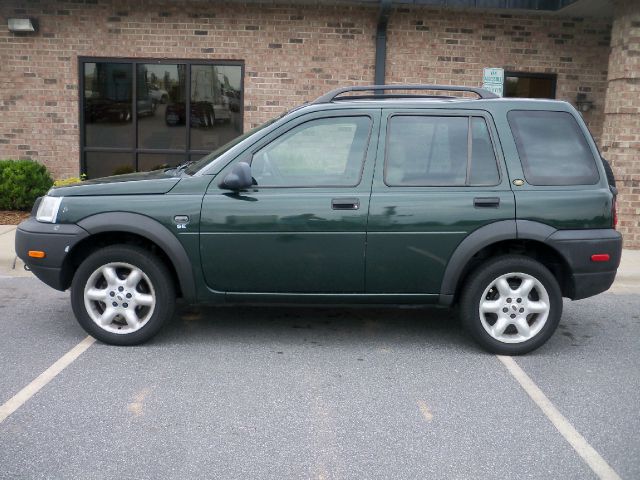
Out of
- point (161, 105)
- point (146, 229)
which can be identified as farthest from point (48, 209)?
point (161, 105)

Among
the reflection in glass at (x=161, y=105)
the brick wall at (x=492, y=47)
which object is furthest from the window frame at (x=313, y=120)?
the reflection in glass at (x=161, y=105)

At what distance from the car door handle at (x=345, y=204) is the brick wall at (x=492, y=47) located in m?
6.49

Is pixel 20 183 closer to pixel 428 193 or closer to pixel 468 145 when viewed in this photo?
pixel 428 193

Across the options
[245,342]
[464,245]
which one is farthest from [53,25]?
[464,245]

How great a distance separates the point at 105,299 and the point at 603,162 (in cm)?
392

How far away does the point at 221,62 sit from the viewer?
11203 millimetres

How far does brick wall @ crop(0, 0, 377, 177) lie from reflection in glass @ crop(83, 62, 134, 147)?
214 mm

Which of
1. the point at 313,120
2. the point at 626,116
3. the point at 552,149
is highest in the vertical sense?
the point at 626,116

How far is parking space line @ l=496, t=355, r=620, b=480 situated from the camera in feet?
12.0

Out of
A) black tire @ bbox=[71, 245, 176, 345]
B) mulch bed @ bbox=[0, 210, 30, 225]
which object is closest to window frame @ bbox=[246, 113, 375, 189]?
black tire @ bbox=[71, 245, 176, 345]

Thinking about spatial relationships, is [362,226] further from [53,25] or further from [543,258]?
[53,25]

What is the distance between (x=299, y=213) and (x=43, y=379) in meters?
2.07

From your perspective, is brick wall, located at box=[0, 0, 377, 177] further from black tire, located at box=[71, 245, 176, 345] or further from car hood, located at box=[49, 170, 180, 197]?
black tire, located at box=[71, 245, 176, 345]

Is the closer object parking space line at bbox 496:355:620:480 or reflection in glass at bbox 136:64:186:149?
parking space line at bbox 496:355:620:480
